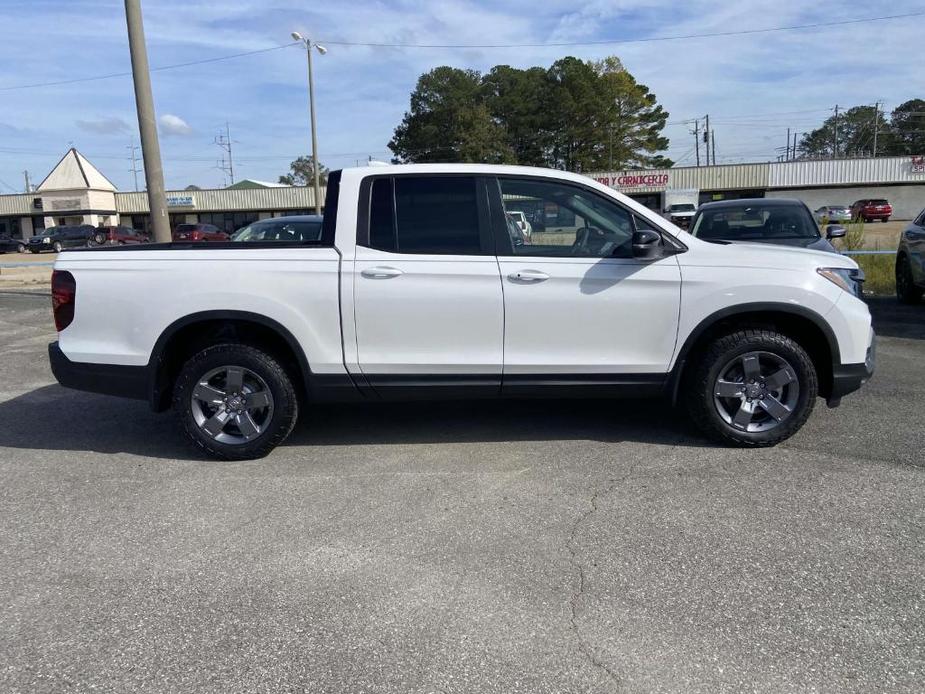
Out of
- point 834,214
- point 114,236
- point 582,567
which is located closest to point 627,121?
point 834,214

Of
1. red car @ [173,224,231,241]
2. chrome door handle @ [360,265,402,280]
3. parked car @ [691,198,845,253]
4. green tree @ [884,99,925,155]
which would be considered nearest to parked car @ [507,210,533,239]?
chrome door handle @ [360,265,402,280]

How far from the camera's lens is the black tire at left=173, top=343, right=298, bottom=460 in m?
4.73

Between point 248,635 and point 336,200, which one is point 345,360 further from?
point 248,635

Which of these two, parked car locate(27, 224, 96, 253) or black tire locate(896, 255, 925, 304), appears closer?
black tire locate(896, 255, 925, 304)

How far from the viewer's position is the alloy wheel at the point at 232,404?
4781 millimetres

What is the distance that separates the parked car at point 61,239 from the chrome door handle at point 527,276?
4635 cm

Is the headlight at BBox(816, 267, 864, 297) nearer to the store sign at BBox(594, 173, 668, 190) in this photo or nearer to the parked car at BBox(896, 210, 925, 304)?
the parked car at BBox(896, 210, 925, 304)

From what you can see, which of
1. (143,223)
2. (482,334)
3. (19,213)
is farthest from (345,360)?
(19,213)

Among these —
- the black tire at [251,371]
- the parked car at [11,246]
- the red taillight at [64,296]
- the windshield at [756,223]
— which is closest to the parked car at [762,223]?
the windshield at [756,223]

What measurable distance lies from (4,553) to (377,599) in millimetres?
1972

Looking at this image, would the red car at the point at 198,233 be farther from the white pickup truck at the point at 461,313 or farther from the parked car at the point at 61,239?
the white pickup truck at the point at 461,313

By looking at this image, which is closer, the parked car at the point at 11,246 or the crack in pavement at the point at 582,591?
the crack in pavement at the point at 582,591

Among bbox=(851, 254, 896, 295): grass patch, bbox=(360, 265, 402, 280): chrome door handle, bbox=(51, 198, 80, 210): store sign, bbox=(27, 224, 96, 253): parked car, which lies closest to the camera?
bbox=(360, 265, 402, 280): chrome door handle

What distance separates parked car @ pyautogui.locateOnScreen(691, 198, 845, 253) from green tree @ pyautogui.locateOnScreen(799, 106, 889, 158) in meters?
104
